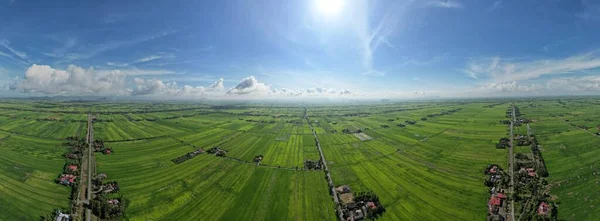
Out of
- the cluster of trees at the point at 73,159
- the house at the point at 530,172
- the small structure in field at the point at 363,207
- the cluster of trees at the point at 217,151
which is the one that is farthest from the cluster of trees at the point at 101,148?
the house at the point at 530,172

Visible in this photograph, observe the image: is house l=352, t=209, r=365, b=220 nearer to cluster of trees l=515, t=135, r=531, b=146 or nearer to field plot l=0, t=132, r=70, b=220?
field plot l=0, t=132, r=70, b=220

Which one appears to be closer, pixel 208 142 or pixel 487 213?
pixel 487 213

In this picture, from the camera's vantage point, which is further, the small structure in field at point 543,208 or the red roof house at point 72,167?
the red roof house at point 72,167

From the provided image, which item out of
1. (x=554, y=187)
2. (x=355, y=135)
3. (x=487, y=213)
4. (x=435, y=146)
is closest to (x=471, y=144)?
(x=435, y=146)

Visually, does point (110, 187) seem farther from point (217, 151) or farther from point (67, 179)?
point (217, 151)

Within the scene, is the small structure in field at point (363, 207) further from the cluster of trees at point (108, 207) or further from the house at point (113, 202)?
the house at point (113, 202)

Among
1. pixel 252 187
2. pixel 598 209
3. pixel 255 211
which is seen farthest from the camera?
pixel 252 187

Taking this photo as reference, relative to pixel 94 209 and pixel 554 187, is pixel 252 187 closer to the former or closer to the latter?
pixel 94 209
